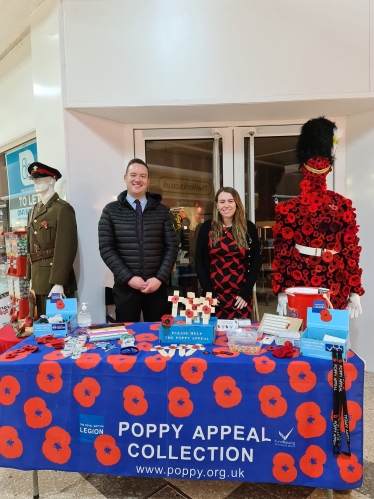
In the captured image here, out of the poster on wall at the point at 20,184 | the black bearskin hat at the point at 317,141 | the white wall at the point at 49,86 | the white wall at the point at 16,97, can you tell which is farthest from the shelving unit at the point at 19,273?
the black bearskin hat at the point at 317,141

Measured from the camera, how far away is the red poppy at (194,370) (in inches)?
52.7

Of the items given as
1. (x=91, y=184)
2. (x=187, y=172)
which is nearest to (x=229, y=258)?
(x=187, y=172)

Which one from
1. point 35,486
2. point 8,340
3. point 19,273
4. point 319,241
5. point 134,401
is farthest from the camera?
point 19,273

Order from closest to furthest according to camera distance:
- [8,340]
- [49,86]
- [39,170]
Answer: [8,340] < [39,170] < [49,86]

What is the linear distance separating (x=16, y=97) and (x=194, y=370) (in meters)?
3.07

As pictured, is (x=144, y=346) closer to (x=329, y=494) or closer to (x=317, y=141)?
(x=329, y=494)

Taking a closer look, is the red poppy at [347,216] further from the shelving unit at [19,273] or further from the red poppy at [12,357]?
the shelving unit at [19,273]

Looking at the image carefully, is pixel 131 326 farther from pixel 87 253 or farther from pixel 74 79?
pixel 74 79

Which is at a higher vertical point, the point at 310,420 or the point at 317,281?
the point at 317,281

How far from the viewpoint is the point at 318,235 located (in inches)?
81.0

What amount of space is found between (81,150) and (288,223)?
1658 mm

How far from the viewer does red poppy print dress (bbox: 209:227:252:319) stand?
2102 millimetres

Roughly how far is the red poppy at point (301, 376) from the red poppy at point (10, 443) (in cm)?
118

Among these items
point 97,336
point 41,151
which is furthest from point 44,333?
point 41,151
